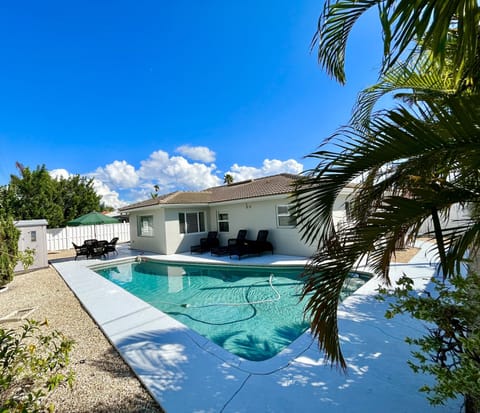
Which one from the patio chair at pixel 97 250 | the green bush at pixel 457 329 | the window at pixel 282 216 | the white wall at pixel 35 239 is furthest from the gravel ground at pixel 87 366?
the window at pixel 282 216

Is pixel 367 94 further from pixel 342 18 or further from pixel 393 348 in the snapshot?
pixel 393 348

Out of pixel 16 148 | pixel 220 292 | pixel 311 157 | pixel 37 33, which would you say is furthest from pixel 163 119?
pixel 311 157

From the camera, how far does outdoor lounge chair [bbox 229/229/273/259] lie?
13500 millimetres

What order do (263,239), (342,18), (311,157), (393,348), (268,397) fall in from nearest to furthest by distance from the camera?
(311,157), (342,18), (268,397), (393,348), (263,239)

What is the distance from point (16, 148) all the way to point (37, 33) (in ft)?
44.2

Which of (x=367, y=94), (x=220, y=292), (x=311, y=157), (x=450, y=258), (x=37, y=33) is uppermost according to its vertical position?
(x=37, y=33)

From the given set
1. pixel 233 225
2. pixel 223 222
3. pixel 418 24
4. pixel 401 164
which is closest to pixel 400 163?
pixel 401 164

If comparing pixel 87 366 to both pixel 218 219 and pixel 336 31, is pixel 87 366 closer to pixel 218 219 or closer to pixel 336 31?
pixel 336 31

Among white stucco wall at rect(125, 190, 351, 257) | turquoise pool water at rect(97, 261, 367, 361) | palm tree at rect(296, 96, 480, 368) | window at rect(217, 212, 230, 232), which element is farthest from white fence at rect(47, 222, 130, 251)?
palm tree at rect(296, 96, 480, 368)

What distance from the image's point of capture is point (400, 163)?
86.0 inches

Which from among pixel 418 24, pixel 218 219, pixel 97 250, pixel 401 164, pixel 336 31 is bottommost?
pixel 97 250

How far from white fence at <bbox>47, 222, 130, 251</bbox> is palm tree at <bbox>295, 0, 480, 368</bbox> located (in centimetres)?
2659

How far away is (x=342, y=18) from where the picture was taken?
2820 mm

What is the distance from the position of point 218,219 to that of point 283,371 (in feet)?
46.8
